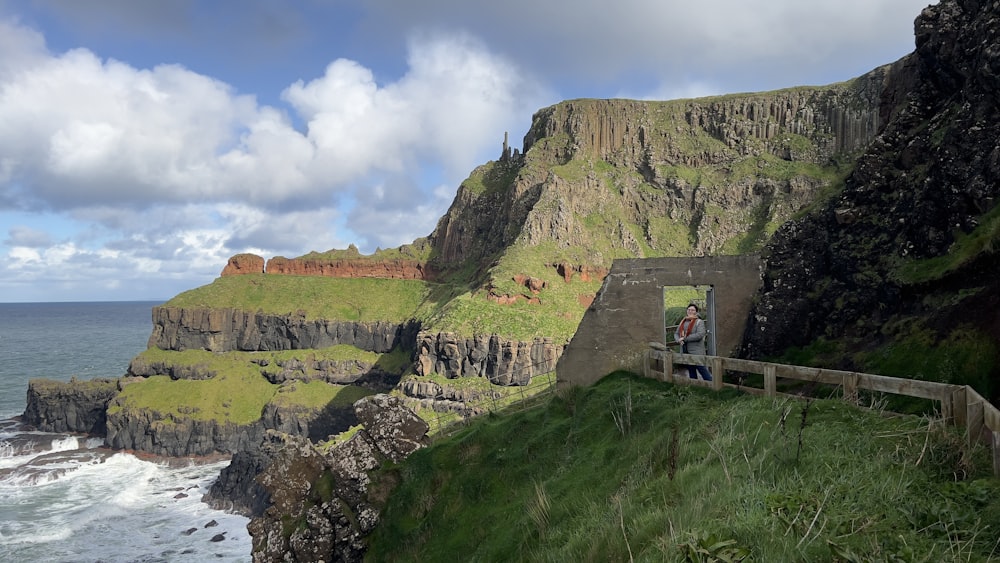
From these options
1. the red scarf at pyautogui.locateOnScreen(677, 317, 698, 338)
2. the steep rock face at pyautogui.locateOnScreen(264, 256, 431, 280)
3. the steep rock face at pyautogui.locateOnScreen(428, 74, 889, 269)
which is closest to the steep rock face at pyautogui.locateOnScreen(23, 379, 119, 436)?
the steep rock face at pyautogui.locateOnScreen(264, 256, 431, 280)

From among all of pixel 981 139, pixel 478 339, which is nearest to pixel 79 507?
pixel 478 339

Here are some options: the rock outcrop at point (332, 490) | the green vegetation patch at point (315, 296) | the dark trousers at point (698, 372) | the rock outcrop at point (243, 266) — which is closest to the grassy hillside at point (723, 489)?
the dark trousers at point (698, 372)

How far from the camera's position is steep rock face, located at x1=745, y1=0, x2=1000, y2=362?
1037 cm

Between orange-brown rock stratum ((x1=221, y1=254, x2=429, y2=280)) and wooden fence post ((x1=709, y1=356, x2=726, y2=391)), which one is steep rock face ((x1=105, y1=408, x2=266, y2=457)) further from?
wooden fence post ((x1=709, y1=356, x2=726, y2=391))

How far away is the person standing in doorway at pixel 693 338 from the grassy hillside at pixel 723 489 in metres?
0.89

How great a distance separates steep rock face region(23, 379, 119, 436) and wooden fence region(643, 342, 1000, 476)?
85.6 m

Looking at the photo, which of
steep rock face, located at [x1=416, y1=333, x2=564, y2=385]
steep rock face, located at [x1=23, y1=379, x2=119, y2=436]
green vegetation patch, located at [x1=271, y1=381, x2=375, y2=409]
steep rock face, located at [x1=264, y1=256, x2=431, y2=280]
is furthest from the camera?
steep rock face, located at [x1=264, y1=256, x2=431, y2=280]

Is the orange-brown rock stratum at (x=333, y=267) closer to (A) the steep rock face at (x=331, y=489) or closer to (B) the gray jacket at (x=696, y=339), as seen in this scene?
(A) the steep rock face at (x=331, y=489)

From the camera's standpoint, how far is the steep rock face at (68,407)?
244 ft

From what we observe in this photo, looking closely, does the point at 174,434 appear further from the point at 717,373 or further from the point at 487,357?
the point at 717,373

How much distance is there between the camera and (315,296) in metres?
100

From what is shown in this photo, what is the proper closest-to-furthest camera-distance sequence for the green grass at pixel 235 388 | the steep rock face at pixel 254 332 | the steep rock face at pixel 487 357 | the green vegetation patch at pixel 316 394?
1. the steep rock face at pixel 487 357
2. the green grass at pixel 235 388
3. the green vegetation patch at pixel 316 394
4. the steep rock face at pixel 254 332

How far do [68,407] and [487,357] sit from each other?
2214 inches

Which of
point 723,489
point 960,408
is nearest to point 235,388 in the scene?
point 723,489
